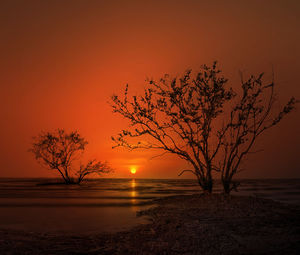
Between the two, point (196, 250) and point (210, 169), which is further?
point (210, 169)

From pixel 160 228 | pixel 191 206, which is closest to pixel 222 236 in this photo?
pixel 160 228

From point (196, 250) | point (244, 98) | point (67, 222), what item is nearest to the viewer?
point (196, 250)

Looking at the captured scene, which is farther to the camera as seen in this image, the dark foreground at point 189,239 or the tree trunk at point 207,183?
the tree trunk at point 207,183

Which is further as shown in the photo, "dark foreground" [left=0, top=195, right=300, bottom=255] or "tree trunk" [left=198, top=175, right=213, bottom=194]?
"tree trunk" [left=198, top=175, right=213, bottom=194]

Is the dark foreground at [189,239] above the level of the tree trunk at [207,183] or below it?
below

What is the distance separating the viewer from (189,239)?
10359 mm

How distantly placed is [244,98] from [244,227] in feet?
42.2

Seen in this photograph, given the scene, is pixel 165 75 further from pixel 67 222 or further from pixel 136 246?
pixel 136 246

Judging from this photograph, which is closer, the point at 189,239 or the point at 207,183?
the point at 189,239

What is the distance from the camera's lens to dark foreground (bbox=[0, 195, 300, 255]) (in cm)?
939

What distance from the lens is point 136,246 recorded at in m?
9.97

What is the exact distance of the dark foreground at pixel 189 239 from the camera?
9391 millimetres

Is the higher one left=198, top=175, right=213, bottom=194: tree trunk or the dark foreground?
left=198, top=175, right=213, bottom=194: tree trunk

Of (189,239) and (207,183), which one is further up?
(207,183)
